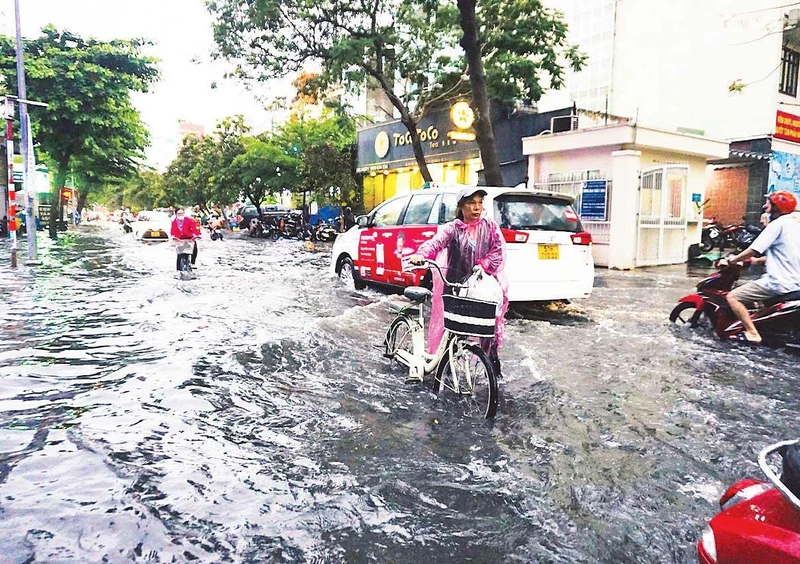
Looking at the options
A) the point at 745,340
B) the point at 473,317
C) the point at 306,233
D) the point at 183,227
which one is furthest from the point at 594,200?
the point at 306,233

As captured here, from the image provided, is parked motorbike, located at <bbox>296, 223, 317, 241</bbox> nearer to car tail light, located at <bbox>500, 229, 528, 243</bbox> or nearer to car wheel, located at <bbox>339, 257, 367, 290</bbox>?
car wheel, located at <bbox>339, 257, 367, 290</bbox>

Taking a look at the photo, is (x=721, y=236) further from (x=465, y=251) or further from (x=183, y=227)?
(x=465, y=251)

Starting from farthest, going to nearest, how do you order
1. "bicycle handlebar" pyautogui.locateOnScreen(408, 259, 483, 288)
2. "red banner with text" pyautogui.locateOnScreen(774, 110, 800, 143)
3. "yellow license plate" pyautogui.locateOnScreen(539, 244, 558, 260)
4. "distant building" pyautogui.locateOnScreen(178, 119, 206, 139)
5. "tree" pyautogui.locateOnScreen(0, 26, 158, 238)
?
"distant building" pyautogui.locateOnScreen(178, 119, 206, 139), "tree" pyautogui.locateOnScreen(0, 26, 158, 238), "red banner with text" pyautogui.locateOnScreen(774, 110, 800, 143), "yellow license plate" pyautogui.locateOnScreen(539, 244, 558, 260), "bicycle handlebar" pyautogui.locateOnScreen(408, 259, 483, 288)

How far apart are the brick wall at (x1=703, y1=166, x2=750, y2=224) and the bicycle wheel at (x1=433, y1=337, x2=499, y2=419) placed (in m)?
18.0

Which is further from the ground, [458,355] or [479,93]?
[479,93]

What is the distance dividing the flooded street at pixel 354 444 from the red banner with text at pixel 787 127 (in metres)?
14.6

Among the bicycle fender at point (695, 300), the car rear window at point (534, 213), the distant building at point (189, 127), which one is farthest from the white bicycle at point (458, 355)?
the distant building at point (189, 127)

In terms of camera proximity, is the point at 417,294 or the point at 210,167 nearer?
the point at 417,294

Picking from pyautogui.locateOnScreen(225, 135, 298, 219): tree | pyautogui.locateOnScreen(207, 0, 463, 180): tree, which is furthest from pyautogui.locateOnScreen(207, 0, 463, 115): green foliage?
pyautogui.locateOnScreen(225, 135, 298, 219): tree

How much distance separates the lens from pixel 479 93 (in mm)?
12773

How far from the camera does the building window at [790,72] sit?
66.0ft

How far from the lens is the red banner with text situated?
18531mm

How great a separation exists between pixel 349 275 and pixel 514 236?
413 cm

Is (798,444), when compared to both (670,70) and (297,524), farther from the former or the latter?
(670,70)
